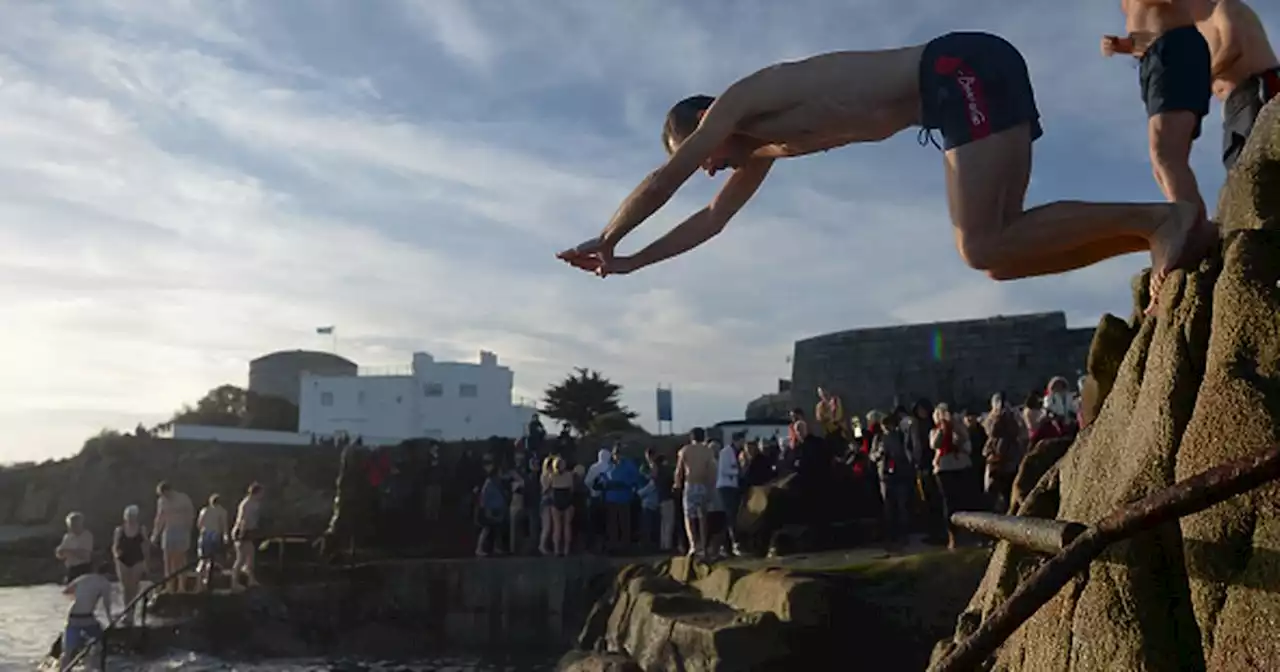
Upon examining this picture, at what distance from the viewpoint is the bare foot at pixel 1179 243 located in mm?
3516

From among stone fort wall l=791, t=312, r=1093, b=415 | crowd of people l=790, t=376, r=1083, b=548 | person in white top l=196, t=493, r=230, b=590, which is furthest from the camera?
stone fort wall l=791, t=312, r=1093, b=415

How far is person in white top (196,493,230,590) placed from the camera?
790 inches

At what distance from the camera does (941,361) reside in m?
35.6

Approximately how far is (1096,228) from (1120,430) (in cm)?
79

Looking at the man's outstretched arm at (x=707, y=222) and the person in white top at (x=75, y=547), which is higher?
the man's outstretched arm at (x=707, y=222)

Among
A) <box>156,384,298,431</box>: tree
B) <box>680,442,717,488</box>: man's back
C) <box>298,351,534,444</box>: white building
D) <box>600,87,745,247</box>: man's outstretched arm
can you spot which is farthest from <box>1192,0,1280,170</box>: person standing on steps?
<box>156,384,298,431</box>: tree

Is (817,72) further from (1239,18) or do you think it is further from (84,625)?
(84,625)

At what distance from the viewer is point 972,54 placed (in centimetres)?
401

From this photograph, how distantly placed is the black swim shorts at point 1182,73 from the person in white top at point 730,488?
1197cm

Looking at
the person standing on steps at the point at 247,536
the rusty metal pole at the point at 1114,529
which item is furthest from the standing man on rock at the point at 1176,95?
the person standing on steps at the point at 247,536

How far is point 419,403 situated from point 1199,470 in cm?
6409

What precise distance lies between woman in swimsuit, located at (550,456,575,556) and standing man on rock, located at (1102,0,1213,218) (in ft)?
50.2

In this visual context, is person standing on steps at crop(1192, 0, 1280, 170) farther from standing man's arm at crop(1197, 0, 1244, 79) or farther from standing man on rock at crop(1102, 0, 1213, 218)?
standing man on rock at crop(1102, 0, 1213, 218)

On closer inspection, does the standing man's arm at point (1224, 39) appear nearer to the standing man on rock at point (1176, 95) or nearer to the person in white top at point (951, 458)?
the standing man on rock at point (1176, 95)
